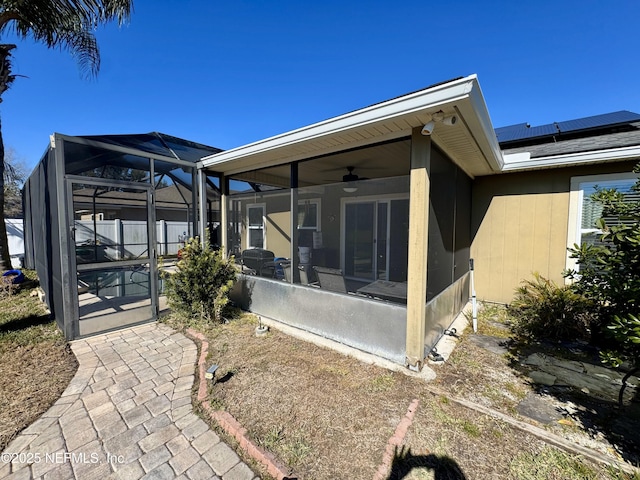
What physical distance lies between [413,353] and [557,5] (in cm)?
629

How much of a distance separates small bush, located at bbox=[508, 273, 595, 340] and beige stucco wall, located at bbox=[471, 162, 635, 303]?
746mm

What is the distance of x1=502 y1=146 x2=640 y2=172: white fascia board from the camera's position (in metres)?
3.70

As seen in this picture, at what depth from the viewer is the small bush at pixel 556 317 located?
3859mm

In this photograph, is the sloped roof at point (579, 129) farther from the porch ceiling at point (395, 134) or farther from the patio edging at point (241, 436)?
the patio edging at point (241, 436)

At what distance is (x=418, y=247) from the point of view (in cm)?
282

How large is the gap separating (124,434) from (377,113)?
3.46 meters

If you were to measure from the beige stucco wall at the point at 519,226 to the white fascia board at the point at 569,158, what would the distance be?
404 mm

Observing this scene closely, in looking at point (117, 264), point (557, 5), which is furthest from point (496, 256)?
point (117, 264)

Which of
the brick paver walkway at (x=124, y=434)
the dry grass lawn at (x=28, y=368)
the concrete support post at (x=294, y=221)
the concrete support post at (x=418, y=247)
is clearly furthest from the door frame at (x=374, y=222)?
the dry grass lawn at (x=28, y=368)

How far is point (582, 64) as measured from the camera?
20.3 ft

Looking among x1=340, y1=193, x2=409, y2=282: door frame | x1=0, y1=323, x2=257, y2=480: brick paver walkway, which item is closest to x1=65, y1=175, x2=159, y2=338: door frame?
x1=0, y1=323, x2=257, y2=480: brick paver walkway

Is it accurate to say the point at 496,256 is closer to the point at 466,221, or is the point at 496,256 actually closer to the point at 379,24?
the point at 466,221

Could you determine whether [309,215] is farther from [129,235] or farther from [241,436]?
[129,235]

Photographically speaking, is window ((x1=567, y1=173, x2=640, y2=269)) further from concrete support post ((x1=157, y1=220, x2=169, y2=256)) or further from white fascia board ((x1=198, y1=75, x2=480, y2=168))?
concrete support post ((x1=157, y1=220, x2=169, y2=256))
